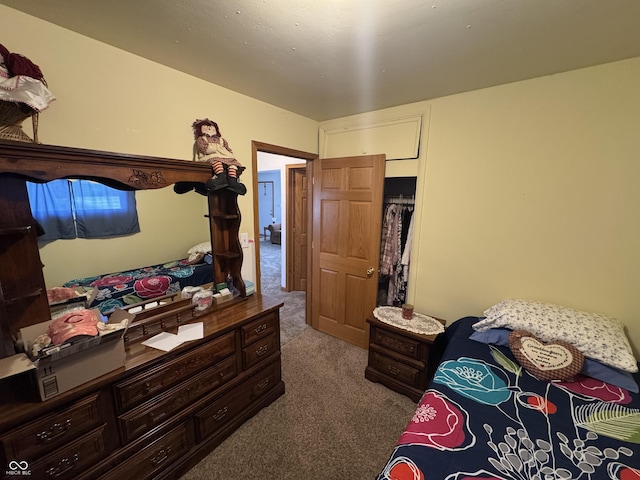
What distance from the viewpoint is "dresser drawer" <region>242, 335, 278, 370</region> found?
5.83ft

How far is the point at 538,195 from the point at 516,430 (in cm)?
156

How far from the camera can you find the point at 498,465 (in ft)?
3.13

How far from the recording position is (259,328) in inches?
72.0

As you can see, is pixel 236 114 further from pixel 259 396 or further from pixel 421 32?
pixel 259 396

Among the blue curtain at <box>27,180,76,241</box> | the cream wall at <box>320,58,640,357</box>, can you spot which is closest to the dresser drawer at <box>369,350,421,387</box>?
the cream wall at <box>320,58,640,357</box>

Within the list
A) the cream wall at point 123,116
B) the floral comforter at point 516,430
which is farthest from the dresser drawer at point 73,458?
the floral comforter at point 516,430

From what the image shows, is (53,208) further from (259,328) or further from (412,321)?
→ (412,321)

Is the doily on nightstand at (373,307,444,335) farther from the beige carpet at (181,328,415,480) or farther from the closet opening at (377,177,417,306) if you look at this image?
the beige carpet at (181,328,415,480)

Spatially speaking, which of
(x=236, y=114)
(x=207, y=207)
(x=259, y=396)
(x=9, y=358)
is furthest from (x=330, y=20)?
(x=259, y=396)

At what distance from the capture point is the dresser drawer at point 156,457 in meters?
1.26

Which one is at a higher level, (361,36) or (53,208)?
(361,36)

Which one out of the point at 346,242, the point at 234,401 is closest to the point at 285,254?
the point at 346,242

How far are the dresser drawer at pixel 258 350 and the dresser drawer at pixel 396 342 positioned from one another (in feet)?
2.90

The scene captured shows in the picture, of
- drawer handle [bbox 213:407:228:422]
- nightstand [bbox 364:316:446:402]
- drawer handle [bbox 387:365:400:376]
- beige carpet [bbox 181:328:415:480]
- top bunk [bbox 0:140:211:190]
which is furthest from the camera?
drawer handle [bbox 387:365:400:376]
